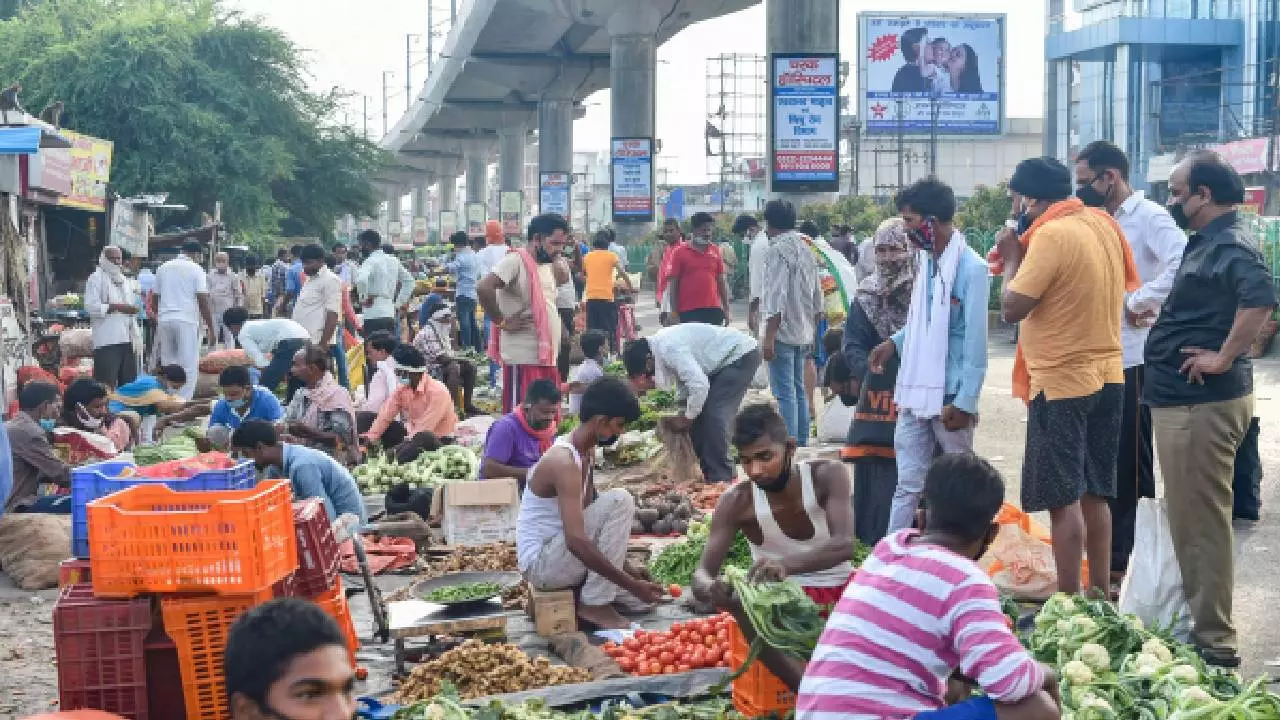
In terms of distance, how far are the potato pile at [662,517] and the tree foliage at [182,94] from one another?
29785 mm

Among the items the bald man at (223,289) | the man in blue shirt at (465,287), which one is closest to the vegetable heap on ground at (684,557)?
the man in blue shirt at (465,287)

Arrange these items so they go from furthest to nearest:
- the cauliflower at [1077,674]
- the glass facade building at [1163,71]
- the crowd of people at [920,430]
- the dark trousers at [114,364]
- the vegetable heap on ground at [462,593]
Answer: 1. the glass facade building at [1163,71]
2. the dark trousers at [114,364]
3. the vegetable heap on ground at [462,593]
4. the cauliflower at [1077,674]
5. the crowd of people at [920,430]

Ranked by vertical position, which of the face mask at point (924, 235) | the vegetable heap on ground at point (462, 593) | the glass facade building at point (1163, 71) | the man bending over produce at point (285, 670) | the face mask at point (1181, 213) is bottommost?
the vegetable heap on ground at point (462, 593)

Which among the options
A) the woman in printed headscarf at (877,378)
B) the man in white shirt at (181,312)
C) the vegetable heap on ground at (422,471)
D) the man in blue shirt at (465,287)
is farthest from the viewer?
the man in blue shirt at (465,287)

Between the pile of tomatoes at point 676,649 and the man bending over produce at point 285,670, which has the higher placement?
the man bending over produce at point 285,670

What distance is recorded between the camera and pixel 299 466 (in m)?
7.88

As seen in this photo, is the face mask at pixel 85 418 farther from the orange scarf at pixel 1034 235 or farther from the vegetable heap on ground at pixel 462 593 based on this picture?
the orange scarf at pixel 1034 235

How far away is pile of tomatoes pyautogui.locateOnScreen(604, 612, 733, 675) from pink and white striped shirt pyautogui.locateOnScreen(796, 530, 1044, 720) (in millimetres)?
2318

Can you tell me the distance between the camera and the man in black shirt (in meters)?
6.13

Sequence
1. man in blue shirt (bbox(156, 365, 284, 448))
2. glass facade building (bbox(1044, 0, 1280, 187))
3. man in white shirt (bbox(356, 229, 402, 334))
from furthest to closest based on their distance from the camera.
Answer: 1. glass facade building (bbox(1044, 0, 1280, 187))
2. man in white shirt (bbox(356, 229, 402, 334))
3. man in blue shirt (bbox(156, 365, 284, 448))

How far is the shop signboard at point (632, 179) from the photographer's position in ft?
108

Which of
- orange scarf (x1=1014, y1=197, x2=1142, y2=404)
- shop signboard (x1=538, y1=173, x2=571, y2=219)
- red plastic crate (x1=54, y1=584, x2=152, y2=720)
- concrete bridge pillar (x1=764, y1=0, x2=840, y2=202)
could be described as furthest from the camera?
shop signboard (x1=538, y1=173, x2=571, y2=219)

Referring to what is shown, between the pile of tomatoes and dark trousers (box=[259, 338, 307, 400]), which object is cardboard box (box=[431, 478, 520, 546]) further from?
dark trousers (box=[259, 338, 307, 400])

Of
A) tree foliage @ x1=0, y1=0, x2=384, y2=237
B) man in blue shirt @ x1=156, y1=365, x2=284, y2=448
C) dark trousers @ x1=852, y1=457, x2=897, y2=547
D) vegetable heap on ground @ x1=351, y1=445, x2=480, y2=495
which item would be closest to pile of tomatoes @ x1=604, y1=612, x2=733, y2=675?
dark trousers @ x1=852, y1=457, x2=897, y2=547
